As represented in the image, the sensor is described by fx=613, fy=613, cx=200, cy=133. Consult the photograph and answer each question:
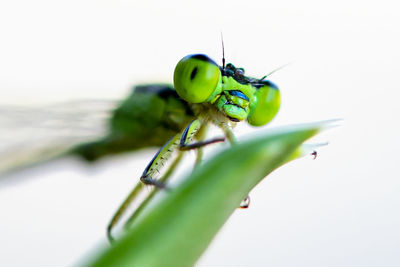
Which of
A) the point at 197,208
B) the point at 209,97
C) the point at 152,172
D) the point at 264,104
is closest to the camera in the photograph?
the point at 197,208

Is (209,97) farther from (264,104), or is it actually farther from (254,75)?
(254,75)

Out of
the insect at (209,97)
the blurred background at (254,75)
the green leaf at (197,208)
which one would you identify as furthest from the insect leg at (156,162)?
the green leaf at (197,208)

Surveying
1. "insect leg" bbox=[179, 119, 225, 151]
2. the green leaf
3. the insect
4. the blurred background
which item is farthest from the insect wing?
the green leaf

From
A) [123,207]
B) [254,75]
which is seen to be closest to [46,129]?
[123,207]

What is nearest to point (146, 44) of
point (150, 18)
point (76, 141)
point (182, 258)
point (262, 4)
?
point (150, 18)

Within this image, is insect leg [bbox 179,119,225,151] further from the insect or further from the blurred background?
the blurred background

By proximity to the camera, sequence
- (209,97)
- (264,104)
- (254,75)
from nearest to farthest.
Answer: (209,97) → (264,104) → (254,75)
